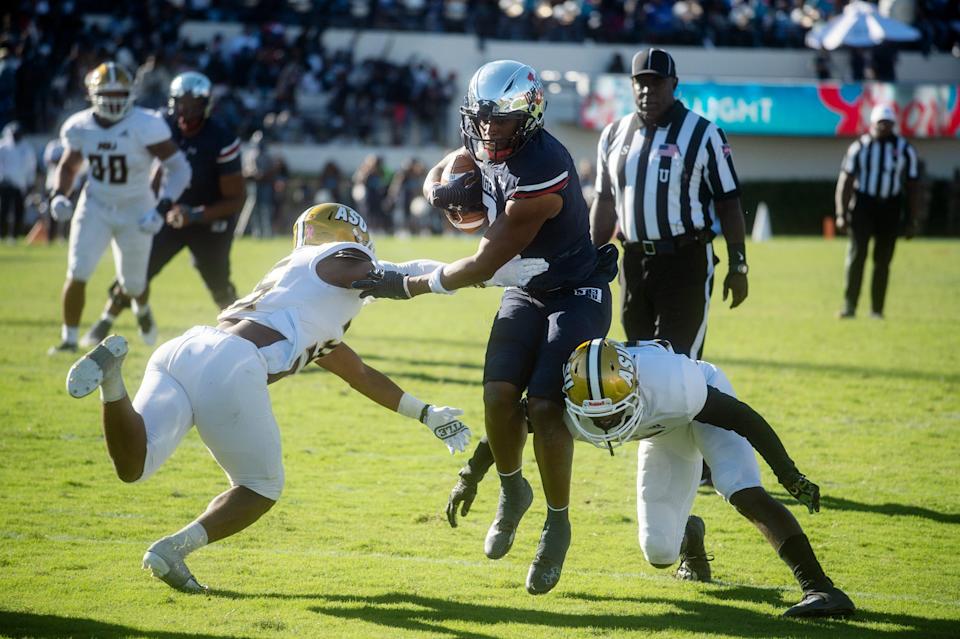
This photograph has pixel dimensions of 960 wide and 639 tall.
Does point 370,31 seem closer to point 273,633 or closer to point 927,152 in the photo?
point 927,152

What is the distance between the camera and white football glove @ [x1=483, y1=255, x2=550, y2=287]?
185 inches

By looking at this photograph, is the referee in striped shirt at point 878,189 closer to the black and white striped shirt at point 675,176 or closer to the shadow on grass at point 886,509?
the black and white striped shirt at point 675,176

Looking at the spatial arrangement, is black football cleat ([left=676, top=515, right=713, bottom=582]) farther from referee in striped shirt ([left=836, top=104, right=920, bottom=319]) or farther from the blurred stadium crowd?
the blurred stadium crowd

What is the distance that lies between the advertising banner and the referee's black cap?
23287mm

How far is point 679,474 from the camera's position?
457 cm

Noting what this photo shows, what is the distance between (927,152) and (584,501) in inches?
1080

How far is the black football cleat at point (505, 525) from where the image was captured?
4648 mm

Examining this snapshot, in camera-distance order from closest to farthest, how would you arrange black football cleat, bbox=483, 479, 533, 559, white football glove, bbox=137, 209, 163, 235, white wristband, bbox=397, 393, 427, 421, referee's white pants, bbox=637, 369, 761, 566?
1. referee's white pants, bbox=637, 369, 761, 566
2. black football cleat, bbox=483, 479, 533, 559
3. white wristband, bbox=397, 393, 427, 421
4. white football glove, bbox=137, 209, 163, 235

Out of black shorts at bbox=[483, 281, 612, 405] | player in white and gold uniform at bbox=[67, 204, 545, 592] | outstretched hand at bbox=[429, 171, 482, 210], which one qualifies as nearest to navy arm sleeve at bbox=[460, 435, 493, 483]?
black shorts at bbox=[483, 281, 612, 405]

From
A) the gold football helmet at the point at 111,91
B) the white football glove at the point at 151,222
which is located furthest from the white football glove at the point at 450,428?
the gold football helmet at the point at 111,91

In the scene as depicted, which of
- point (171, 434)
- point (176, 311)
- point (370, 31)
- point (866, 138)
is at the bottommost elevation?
point (176, 311)

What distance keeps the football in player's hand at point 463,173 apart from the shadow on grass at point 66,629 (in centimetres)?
193

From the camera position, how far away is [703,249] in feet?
19.8

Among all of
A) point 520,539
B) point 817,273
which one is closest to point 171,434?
point 520,539
